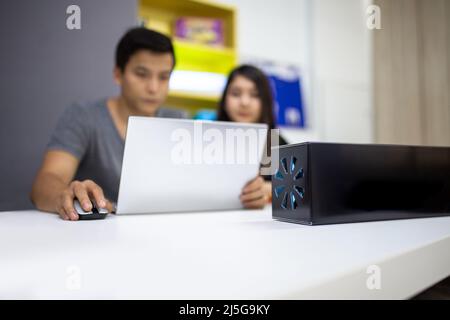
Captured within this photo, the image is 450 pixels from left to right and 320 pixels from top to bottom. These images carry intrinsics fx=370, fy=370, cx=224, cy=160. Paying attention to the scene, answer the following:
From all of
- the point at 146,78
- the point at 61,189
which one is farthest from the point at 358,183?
the point at 146,78

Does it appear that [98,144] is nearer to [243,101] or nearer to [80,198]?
[80,198]

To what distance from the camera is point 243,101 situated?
2045 mm

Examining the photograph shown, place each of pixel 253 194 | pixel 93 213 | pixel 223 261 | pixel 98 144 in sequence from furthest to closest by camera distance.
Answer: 1. pixel 98 144
2. pixel 253 194
3. pixel 93 213
4. pixel 223 261

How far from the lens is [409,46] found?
2219 mm

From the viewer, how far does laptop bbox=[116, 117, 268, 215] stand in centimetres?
81

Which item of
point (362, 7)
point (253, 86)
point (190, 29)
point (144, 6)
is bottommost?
point (253, 86)

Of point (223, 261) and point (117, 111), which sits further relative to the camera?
point (117, 111)

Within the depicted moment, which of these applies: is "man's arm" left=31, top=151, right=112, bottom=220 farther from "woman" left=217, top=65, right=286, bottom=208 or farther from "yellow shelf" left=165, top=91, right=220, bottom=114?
"yellow shelf" left=165, top=91, right=220, bottom=114

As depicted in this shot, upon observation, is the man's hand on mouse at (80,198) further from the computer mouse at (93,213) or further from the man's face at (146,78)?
the man's face at (146,78)

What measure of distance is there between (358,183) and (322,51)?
283 cm

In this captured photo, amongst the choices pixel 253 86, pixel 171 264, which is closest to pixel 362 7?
pixel 253 86

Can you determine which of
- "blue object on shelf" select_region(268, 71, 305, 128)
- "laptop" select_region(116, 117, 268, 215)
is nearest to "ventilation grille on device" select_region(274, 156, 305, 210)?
"laptop" select_region(116, 117, 268, 215)
